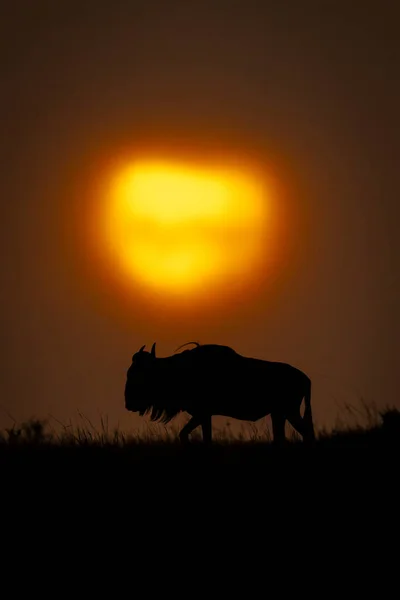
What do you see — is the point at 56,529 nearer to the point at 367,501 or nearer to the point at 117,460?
the point at 117,460

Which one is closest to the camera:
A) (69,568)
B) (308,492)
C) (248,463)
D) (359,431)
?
(69,568)

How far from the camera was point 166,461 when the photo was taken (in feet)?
44.1

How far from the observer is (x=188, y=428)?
15438 millimetres

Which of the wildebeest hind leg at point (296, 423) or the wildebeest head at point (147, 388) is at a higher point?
the wildebeest head at point (147, 388)

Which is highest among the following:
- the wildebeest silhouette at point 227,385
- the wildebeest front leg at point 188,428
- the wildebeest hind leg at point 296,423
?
the wildebeest silhouette at point 227,385

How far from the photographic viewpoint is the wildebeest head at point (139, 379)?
54.5ft

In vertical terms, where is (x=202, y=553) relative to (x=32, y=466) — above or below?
below

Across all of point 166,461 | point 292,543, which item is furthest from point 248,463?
point 292,543

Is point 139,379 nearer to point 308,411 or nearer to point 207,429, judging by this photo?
point 207,429

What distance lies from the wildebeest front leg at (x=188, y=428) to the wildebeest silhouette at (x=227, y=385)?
0.21 ft

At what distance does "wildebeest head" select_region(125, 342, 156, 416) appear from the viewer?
16.6m

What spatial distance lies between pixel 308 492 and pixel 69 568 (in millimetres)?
3102

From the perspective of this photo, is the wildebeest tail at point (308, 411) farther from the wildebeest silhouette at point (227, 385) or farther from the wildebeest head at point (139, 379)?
the wildebeest head at point (139, 379)

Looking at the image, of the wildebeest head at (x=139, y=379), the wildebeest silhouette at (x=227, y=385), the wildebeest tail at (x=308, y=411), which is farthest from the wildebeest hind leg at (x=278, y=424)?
the wildebeest head at (x=139, y=379)
